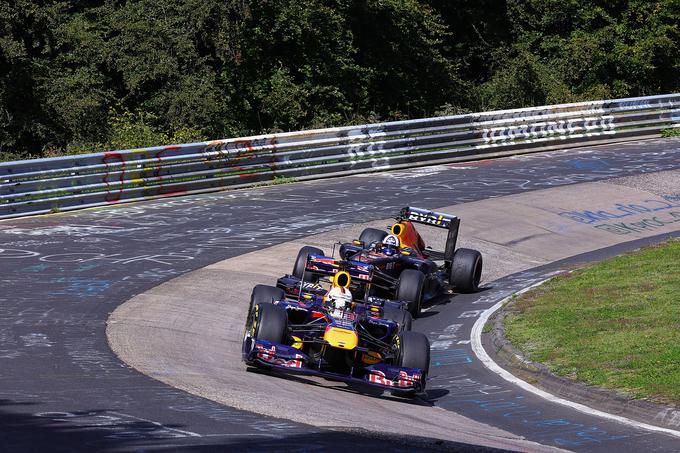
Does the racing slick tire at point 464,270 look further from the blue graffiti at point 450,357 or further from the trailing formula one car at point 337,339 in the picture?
the trailing formula one car at point 337,339

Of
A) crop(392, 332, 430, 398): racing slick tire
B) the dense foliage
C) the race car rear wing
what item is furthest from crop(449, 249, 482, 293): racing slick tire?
the dense foliage

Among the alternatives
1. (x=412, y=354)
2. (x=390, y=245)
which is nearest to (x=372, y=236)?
(x=390, y=245)

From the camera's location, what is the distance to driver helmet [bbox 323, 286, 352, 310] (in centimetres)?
1391

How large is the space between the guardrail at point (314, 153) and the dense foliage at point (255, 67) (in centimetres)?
284

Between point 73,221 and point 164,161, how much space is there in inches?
123

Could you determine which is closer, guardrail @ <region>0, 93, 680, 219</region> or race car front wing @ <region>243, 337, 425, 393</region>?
race car front wing @ <region>243, 337, 425, 393</region>

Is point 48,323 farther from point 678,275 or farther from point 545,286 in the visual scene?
point 678,275

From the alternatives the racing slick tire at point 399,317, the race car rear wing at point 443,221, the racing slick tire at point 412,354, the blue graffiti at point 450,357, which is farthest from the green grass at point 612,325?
the racing slick tire at point 412,354

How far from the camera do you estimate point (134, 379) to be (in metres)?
11.6

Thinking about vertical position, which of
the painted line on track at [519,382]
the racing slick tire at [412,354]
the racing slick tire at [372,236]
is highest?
the racing slick tire at [372,236]

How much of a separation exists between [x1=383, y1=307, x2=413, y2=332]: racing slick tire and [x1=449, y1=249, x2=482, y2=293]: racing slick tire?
4.44 metres

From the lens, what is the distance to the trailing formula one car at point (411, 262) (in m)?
16.8

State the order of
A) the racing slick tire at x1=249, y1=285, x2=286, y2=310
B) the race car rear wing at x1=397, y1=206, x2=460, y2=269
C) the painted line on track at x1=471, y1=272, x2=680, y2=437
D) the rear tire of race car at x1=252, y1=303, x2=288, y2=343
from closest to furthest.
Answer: the painted line on track at x1=471, y1=272, x2=680, y2=437 → the rear tire of race car at x1=252, y1=303, x2=288, y2=343 → the racing slick tire at x1=249, y1=285, x2=286, y2=310 → the race car rear wing at x1=397, y1=206, x2=460, y2=269

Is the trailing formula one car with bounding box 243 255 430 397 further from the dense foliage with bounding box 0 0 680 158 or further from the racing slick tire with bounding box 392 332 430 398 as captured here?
the dense foliage with bounding box 0 0 680 158
